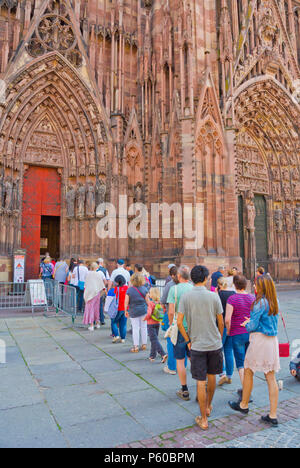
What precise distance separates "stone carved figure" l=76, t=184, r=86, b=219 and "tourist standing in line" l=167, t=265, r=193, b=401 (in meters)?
10.9

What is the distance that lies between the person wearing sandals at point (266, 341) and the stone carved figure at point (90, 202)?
11678 mm

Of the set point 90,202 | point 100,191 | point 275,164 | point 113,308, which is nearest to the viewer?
point 113,308

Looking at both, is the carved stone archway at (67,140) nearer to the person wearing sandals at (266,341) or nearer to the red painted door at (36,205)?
the red painted door at (36,205)

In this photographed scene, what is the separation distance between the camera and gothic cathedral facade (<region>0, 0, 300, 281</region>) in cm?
1311

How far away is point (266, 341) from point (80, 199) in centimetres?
1239

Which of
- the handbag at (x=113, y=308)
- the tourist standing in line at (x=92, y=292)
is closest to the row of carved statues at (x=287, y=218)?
the tourist standing in line at (x=92, y=292)

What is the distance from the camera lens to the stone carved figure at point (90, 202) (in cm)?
1427

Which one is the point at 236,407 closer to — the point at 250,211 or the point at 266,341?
the point at 266,341

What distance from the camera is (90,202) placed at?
14320 millimetres

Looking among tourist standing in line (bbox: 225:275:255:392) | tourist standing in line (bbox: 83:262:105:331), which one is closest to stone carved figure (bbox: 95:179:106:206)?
tourist standing in line (bbox: 83:262:105:331)

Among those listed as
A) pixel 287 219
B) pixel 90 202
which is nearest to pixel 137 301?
pixel 90 202

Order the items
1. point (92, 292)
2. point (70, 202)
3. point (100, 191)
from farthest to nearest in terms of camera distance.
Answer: point (70, 202) → point (100, 191) → point (92, 292)

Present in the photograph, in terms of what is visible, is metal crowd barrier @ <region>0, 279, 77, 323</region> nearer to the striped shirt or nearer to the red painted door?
the red painted door
